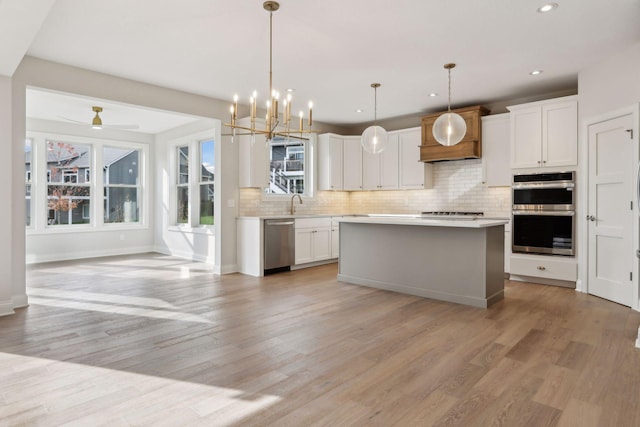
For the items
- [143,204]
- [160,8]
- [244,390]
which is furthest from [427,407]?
[143,204]

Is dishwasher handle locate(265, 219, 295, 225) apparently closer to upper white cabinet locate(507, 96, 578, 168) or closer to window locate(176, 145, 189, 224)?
window locate(176, 145, 189, 224)

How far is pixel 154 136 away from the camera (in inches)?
343

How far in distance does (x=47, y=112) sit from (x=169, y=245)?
327 centimetres

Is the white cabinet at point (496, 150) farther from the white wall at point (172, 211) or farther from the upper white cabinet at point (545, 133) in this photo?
the white wall at point (172, 211)

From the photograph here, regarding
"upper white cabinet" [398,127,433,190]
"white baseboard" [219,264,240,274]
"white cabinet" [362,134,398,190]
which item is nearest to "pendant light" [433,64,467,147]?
"upper white cabinet" [398,127,433,190]

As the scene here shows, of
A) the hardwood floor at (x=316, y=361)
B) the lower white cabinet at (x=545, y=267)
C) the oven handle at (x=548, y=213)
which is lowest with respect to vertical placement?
the hardwood floor at (x=316, y=361)

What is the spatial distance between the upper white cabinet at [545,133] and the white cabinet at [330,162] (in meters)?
3.17

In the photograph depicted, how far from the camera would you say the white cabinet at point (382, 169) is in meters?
7.20

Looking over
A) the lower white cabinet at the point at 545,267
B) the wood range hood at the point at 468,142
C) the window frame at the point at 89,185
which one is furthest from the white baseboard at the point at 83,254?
the lower white cabinet at the point at 545,267

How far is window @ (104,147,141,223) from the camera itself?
26.9 feet

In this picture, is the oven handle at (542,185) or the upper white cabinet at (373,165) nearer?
the oven handle at (542,185)

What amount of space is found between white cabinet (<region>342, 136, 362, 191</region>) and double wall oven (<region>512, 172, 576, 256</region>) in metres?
3.03

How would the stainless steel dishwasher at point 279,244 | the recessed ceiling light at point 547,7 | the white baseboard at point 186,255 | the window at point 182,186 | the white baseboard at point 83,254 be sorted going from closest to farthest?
the recessed ceiling light at point 547,7 → the stainless steel dishwasher at point 279,244 → the white baseboard at point 83,254 → the white baseboard at point 186,255 → the window at point 182,186

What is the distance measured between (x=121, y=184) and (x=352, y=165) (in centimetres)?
502
